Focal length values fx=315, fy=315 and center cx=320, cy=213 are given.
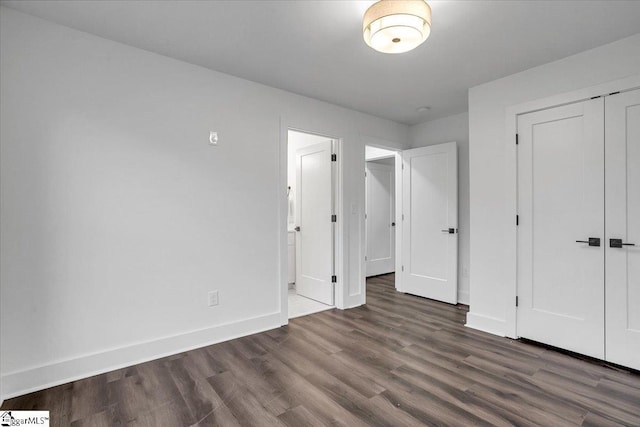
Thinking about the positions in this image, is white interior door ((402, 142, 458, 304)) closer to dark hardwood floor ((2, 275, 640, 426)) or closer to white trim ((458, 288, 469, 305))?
white trim ((458, 288, 469, 305))

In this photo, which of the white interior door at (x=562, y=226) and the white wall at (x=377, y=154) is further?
the white wall at (x=377, y=154)

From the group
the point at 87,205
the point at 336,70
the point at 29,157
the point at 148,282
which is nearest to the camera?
the point at 29,157

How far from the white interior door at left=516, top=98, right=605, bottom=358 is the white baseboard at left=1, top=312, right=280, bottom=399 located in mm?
2656

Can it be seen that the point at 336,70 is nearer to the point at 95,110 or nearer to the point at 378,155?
the point at 95,110

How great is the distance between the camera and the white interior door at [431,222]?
4.21 meters

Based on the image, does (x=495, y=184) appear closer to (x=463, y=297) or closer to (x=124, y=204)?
(x=463, y=297)

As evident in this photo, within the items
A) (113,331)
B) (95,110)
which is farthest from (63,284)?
(95,110)

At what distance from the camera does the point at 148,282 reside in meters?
2.64

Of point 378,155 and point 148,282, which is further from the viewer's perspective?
point 378,155

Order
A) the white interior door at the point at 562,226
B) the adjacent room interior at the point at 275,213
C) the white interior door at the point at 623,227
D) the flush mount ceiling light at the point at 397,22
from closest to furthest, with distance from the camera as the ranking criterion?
the flush mount ceiling light at the point at 397,22 < the adjacent room interior at the point at 275,213 < the white interior door at the point at 623,227 < the white interior door at the point at 562,226

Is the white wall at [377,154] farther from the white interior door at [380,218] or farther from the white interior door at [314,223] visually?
the white interior door at [314,223]

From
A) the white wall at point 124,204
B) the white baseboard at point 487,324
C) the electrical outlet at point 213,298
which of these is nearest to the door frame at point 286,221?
the white wall at point 124,204

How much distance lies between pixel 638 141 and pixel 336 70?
2.50 metres

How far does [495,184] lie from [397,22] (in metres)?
2.11
